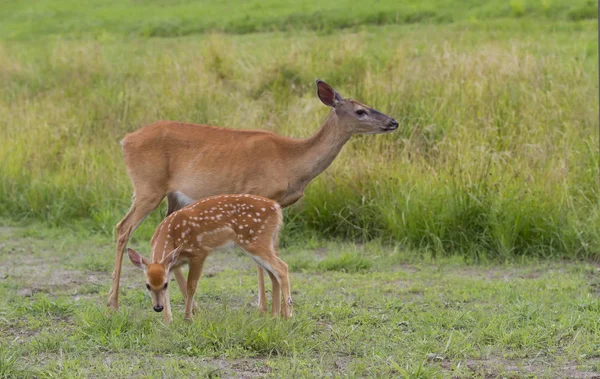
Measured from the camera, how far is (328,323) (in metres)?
7.03

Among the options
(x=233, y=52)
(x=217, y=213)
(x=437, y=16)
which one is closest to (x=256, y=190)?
(x=217, y=213)

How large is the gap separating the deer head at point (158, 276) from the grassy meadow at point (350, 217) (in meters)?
0.22

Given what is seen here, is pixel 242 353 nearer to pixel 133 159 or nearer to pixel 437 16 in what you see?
pixel 133 159

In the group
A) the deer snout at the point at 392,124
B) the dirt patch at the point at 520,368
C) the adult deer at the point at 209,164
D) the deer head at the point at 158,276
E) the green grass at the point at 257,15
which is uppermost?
the deer snout at the point at 392,124

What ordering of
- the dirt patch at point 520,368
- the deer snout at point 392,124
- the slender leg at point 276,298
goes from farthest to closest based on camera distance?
the deer snout at point 392,124 → the slender leg at point 276,298 → the dirt patch at point 520,368

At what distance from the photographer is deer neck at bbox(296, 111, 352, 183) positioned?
25.9 ft

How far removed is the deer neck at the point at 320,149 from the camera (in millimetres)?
7895

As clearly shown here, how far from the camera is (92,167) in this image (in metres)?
11.1

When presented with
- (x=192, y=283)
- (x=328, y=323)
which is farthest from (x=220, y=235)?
(x=328, y=323)

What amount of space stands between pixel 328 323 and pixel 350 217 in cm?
306

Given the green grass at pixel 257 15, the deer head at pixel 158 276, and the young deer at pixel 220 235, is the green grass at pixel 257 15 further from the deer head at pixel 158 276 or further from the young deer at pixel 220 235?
the deer head at pixel 158 276

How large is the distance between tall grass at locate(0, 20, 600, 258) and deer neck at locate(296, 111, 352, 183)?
5.50 feet

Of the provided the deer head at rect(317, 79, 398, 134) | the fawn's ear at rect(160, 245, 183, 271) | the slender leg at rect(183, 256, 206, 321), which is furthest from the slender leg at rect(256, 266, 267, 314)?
the deer head at rect(317, 79, 398, 134)

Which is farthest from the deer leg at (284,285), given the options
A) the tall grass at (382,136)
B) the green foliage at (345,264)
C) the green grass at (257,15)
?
the green grass at (257,15)
